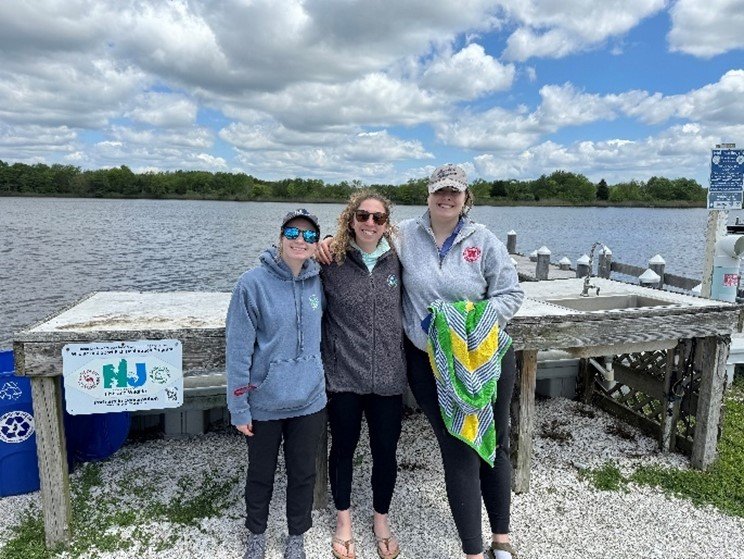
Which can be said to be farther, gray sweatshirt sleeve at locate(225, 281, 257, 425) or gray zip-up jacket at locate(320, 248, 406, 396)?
gray zip-up jacket at locate(320, 248, 406, 396)

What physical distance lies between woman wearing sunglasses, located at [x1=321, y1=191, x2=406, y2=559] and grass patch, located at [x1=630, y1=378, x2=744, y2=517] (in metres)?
2.42

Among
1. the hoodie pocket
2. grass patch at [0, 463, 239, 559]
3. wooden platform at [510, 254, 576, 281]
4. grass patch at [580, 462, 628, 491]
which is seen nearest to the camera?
the hoodie pocket

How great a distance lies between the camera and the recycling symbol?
3.58 meters

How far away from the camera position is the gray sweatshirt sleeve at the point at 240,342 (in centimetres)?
275

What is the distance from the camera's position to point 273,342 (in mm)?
2814

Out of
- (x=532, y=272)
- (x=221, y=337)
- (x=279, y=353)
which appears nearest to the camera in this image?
(x=279, y=353)

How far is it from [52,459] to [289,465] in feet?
4.62

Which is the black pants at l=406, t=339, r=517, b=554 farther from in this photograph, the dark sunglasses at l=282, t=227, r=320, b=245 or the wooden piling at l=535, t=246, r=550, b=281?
the wooden piling at l=535, t=246, r=550, b=281

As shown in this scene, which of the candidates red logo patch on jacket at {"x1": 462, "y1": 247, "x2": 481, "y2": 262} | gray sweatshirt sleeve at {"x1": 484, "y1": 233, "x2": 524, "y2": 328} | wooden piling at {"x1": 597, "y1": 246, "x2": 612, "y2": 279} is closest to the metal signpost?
wooden piling at {"x1": 597, "y1": 246, "x2": 612, "y2": 279}

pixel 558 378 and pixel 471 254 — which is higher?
pixel 471 254

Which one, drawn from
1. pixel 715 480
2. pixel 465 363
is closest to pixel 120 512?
pixel 465 363

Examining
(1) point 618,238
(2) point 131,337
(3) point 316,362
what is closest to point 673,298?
(3) point 316,362

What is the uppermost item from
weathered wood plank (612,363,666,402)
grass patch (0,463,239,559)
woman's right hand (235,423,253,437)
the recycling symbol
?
woman's right hand (235,423,253,437)

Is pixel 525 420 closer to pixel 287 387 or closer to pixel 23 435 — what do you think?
pixel 287 387
